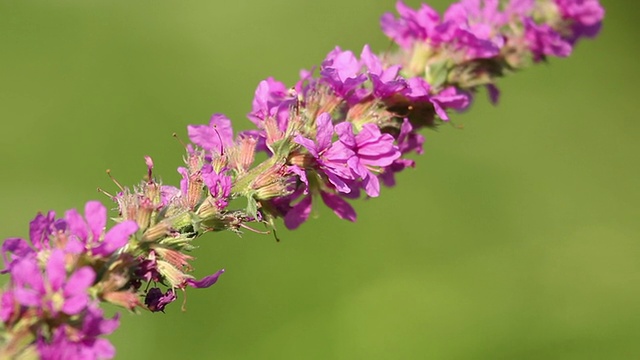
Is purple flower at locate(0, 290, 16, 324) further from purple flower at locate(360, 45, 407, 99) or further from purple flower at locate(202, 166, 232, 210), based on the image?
purple flower at locate(360, 45, 407, 99)

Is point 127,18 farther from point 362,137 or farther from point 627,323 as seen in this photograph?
point 362,137

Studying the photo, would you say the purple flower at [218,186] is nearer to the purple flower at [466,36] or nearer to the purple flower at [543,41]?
the purple flower at [466,36]

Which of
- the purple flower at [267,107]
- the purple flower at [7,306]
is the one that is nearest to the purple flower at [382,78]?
the purple flower at [267,107]

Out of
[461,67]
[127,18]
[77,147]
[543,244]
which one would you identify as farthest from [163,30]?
[461,67]

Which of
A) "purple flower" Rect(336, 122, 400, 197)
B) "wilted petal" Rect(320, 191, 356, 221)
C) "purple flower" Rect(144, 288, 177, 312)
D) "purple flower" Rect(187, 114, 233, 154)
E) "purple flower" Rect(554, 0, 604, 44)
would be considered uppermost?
"purple flower" Rect(554, 0, 604, 44)

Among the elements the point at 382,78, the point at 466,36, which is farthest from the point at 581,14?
the point at 382,78

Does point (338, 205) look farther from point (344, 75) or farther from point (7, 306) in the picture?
point (7, 306)

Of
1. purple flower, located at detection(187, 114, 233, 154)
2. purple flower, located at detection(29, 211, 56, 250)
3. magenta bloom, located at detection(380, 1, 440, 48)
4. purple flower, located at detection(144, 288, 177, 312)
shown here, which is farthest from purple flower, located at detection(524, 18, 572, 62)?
purple flower, located at detection(29, 211, 56, 250)
